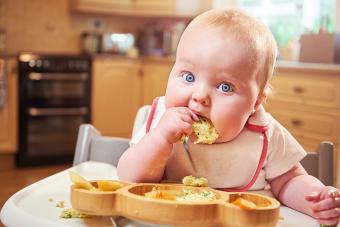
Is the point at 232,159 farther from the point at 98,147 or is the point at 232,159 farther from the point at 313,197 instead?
the point at 98,147

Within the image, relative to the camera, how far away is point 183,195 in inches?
22.6

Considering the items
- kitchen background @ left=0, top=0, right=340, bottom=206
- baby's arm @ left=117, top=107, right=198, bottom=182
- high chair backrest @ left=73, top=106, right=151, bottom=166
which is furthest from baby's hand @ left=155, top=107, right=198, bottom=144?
kitchen background @ left=0, top=0, right=340, bottom=206

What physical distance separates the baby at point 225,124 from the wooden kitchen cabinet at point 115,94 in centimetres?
331

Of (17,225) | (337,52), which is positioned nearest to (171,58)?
(337,52)

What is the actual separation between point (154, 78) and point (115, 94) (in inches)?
13.6

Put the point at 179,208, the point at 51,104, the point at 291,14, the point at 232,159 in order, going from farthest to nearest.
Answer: the point at 291,14
the point at 51,104
the point at 232,159
the point at 179,208

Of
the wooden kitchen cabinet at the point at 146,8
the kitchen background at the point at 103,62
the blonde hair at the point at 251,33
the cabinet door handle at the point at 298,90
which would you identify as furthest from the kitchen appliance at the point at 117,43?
the blonde hair at the point at 251,33

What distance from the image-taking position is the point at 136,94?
168 inches

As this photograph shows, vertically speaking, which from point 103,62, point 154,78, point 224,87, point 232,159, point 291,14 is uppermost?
point 291,14

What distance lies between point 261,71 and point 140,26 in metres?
4.19

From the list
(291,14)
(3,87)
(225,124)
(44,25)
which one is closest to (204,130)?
(225,124)

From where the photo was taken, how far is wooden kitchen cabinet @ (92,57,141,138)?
13.2ft

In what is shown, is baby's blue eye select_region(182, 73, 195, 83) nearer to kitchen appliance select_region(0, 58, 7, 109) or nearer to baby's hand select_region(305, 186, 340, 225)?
baby's hand select_region(305, 186, 340, 225)

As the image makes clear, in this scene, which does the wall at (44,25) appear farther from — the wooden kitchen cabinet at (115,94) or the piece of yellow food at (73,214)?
the piece of yellow food at (73,214)
